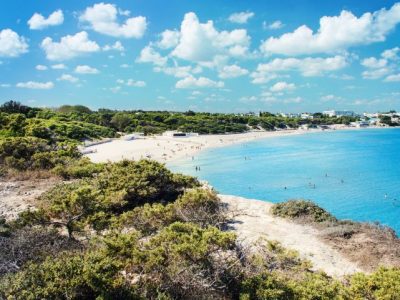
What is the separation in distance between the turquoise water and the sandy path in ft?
33.1

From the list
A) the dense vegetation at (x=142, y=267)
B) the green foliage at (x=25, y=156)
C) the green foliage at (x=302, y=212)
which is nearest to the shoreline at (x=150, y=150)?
the green foliage at (x=25, y=156)

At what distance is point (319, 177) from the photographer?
42969 mm

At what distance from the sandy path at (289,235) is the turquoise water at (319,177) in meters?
10.1

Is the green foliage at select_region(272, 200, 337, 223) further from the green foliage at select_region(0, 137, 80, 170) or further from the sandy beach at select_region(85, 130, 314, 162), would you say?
the sandy beach at select_region(85, 130, 314, 162)

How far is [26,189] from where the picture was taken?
68.6 ft

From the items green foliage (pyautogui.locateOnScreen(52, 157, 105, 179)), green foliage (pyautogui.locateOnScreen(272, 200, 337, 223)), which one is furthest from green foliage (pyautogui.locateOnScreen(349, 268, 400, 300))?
green foliage (pyautogui.locateOnScreen(52, 157, 105, 179))

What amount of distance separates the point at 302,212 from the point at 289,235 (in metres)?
3.36

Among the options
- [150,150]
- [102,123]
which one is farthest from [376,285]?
[102,123]

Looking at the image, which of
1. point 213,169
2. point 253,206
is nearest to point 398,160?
point 213,169

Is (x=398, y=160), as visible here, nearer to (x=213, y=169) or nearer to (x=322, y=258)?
(x=213, y=169)

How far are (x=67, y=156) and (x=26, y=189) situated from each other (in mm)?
7990

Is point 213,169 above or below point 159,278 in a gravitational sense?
below

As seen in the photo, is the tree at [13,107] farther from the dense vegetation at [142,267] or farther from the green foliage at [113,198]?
the dense vegetation at [142,267]

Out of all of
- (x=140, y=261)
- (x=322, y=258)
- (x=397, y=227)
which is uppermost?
(x=140, y=261)
